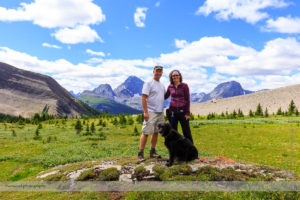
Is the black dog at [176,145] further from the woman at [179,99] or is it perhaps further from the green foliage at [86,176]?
the green foliage at [86,176]

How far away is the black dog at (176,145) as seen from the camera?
683 cm

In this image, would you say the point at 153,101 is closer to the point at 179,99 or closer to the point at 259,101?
the point at 179,99

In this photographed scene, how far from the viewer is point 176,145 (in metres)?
6.98

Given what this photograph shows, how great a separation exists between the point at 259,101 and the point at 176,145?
383ft

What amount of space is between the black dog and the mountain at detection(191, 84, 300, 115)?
105 m

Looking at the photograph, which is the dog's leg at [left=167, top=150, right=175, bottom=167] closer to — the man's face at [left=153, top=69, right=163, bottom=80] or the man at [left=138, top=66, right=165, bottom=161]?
the man at [left=138, top=66, right=165, bottom=161]

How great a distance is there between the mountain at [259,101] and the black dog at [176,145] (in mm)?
105300

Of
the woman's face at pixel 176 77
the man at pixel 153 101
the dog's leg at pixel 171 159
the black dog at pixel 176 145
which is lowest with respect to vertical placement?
the dog's leg at pixel 171 159

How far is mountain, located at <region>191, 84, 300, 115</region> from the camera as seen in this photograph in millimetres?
98812

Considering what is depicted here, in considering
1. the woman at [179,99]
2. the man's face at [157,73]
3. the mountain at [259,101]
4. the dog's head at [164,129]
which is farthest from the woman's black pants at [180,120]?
the mountain at [259,101]

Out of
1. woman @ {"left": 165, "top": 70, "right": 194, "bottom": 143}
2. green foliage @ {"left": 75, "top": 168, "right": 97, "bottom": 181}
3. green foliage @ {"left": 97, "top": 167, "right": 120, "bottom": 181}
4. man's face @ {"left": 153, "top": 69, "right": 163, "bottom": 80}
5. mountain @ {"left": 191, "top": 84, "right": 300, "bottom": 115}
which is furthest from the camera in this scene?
mountain @ {"left": 191, "top": 84, "right": 300, "bottom": 115}

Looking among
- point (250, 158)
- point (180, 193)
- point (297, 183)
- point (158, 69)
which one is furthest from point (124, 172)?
point (250, 158)

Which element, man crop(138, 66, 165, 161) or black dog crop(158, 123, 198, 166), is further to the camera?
man crop(138, 66, 165, 161)

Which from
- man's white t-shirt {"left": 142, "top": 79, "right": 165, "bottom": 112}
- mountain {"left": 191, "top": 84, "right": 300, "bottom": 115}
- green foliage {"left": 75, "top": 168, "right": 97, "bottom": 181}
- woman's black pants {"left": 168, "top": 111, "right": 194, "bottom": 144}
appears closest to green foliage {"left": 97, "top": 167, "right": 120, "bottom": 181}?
green foliage {"left": 75, "top": 168, "right": 97, "bottom": 181}
